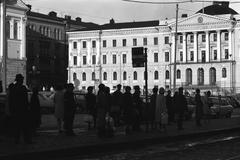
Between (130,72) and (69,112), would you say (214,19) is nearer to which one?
(130,72)

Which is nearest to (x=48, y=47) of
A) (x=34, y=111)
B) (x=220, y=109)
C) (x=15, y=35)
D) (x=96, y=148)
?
(x=15, y=35)

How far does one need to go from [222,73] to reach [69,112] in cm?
10907

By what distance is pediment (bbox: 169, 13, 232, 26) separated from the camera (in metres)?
129

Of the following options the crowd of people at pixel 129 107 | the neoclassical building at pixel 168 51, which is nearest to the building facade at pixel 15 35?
the neoclassical building at pixel 168 51

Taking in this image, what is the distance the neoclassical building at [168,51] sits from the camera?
12750 cm

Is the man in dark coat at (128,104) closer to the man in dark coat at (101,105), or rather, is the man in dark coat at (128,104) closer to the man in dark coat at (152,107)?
the man in dark coat at (152,107)

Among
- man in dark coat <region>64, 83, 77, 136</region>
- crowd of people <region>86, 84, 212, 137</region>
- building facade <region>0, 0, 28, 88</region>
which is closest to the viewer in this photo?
crowd of people <region>86, 84, 212, 137</region>

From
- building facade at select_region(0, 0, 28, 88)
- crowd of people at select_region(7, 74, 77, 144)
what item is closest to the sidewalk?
crowd of people at select_region(7, 74, 77, 144)

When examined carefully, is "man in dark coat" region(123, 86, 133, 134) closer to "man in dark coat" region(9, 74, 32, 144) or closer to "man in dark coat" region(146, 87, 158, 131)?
"man in dark coat" region(146, 87, 158, 131)

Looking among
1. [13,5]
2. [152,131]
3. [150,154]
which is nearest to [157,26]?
[13,5]

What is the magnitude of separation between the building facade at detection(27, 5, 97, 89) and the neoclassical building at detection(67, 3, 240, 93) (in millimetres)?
4020

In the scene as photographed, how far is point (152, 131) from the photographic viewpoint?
81.8 ft

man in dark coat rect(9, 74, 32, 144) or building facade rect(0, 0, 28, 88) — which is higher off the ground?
building facade rect(0, 0, 28, 88)

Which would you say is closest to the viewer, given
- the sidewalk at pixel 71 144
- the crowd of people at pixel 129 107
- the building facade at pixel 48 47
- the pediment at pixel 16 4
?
the sidewalk at pixel 71 144
